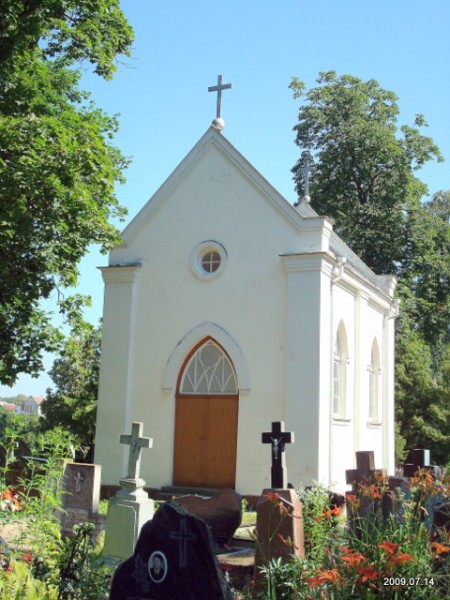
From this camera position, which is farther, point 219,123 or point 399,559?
point 219,123

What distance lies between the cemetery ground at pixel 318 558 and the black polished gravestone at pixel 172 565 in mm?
92

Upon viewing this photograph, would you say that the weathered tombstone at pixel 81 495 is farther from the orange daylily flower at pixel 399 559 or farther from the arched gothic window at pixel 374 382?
the arched gothic window at pixel 374 382

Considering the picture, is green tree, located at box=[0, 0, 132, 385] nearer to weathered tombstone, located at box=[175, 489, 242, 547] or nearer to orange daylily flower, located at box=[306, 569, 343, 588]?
weathered tombstone, located at box=[175, 489, 242, 547]

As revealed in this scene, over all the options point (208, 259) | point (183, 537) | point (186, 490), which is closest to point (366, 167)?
point (208, 259)

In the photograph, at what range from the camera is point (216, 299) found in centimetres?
1680

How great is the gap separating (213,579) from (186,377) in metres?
11.6

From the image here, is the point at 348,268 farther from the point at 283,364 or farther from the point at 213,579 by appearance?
the point at 213,579

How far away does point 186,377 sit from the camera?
1705 centimetres

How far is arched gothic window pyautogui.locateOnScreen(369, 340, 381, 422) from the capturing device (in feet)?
69.7

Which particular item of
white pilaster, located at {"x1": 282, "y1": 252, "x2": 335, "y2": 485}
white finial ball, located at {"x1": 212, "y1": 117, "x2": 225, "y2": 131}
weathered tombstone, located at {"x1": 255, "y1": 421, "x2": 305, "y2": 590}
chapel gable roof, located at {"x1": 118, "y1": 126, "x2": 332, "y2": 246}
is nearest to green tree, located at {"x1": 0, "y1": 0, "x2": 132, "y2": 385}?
chapel gable roof, located at {"x1": 118, "y1": 126, "x2": 332, "y2": 246}

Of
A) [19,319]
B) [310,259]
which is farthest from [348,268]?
[19,319]

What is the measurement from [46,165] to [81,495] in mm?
6269

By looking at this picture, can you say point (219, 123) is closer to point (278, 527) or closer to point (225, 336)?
point (225, 336)

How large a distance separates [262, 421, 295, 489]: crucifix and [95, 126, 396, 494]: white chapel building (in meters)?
4.73
